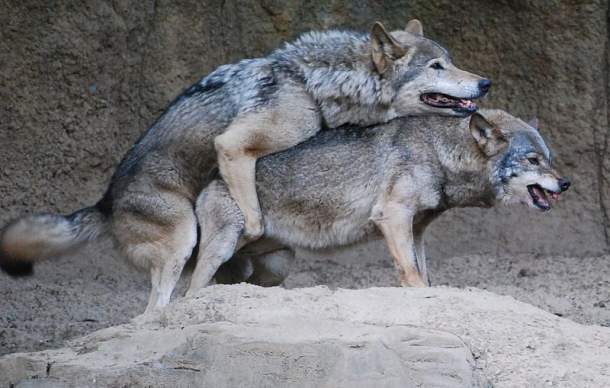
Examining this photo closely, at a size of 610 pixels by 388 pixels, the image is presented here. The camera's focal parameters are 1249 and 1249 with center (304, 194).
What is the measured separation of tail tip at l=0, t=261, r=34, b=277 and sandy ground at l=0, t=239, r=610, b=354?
0.57 m

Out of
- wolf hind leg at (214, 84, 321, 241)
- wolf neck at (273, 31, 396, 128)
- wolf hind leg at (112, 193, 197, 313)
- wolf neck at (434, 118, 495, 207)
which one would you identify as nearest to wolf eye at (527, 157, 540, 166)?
wolf neck at (434, 118, 495, 207)

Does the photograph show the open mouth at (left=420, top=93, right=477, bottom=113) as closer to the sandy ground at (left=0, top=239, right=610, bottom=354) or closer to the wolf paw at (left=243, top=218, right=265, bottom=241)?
the sandy ground at (left=0, top=239, right=610, bottom=354)

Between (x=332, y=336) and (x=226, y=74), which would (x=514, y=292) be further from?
(x=332, y=336)

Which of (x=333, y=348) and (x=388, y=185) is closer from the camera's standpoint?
(x=333, y=348)

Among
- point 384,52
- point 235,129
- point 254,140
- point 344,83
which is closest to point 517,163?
point 384,52

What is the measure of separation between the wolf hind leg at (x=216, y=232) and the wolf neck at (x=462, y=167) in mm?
1517

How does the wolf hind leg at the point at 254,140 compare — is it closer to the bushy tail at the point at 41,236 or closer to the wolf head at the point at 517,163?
the bushy tail at the point at 41,236

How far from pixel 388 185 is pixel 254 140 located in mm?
1012

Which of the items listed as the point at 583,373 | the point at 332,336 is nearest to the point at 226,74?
the point at 332,336

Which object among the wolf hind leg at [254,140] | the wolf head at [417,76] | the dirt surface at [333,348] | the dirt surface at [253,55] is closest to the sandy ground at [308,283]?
the dirt surface at [253,55]

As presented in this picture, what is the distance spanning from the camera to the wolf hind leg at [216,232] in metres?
8.85

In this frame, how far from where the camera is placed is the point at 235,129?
8.88 m

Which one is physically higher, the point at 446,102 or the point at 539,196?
the point at 446,102

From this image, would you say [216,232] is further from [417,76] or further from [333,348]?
[333,348]
